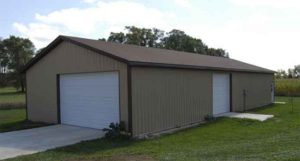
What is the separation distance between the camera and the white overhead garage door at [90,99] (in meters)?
10.9

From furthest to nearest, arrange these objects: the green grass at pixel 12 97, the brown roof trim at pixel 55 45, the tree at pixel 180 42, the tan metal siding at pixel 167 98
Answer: the tree at pixel 180 42 < the green grass at pixel 12 97 < the brown roof trim at pixel 55 45 < the tan metal siding at pixel 167 98

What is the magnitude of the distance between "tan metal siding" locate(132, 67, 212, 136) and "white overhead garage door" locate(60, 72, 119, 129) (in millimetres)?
894

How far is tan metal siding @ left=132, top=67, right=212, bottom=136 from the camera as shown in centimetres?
1016

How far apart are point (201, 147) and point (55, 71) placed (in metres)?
7.26

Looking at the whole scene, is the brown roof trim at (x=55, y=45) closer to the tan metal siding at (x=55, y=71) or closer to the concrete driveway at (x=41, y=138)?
the tan metal siding at (x=55, y=71)

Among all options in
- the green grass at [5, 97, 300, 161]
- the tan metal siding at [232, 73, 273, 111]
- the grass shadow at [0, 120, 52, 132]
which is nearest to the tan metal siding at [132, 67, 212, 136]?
the green grass at [5, 97, 300, 161]

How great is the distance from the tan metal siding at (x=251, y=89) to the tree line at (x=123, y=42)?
3352cm

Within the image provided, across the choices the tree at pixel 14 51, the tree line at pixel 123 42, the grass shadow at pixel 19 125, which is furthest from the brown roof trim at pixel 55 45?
the tree at pixel 14 51

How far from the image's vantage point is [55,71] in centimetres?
1294

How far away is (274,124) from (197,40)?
4796cm

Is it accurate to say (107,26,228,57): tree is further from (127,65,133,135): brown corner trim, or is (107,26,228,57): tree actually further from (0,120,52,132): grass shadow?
(127,65,133,135): brown corner trim

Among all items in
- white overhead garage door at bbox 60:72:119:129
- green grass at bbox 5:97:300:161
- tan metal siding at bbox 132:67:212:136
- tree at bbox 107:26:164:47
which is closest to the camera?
green grass at bbox 5:97:300:161

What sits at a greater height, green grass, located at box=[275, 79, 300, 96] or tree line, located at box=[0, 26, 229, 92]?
tree line, located at box=[0, 26, 229, 92]

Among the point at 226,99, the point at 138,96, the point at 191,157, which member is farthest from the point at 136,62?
the point at 226,99
